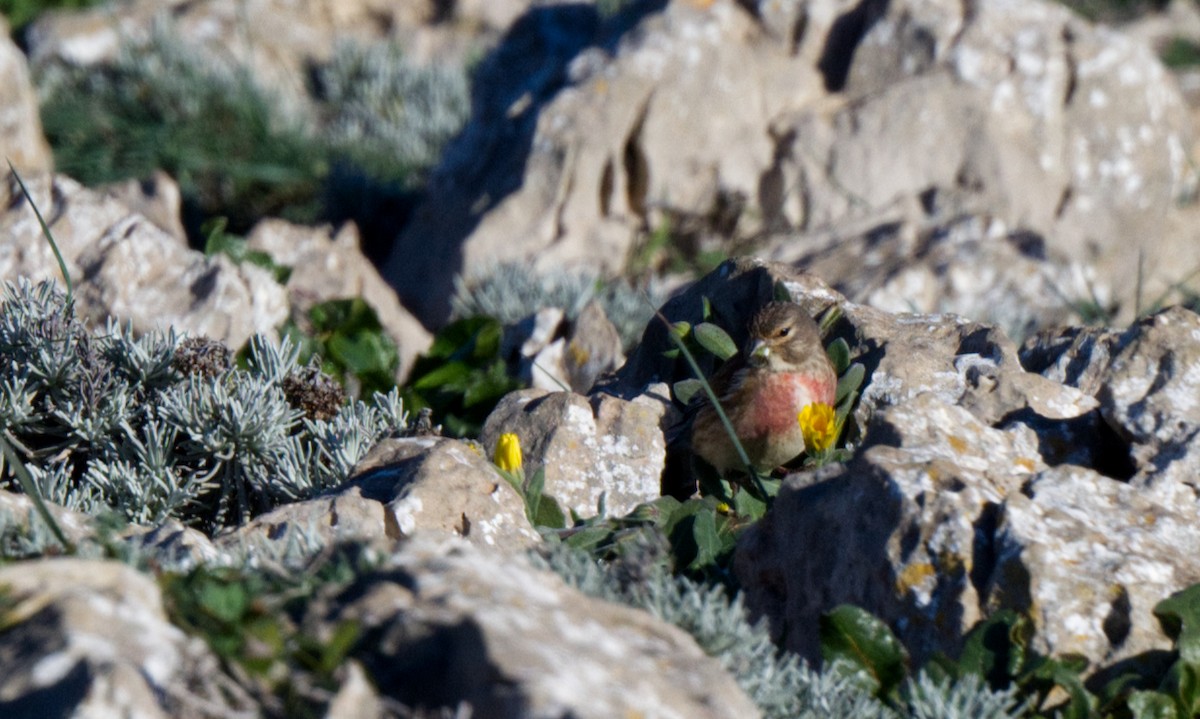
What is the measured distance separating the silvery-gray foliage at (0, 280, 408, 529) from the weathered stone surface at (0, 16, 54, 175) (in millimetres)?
3532

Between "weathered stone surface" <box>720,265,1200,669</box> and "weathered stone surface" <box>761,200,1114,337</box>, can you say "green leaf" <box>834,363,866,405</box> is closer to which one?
"weathered stone surface" <box>720,265,1200,669</box>

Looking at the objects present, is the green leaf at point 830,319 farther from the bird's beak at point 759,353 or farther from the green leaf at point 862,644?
the green leaf at point 862,644

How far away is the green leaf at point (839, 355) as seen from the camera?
4.32 metres

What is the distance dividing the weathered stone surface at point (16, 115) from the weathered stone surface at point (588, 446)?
4.35 m

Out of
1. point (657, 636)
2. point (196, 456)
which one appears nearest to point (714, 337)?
point (196, 456)

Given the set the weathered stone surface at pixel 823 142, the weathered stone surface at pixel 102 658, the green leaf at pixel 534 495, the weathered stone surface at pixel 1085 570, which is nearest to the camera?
the weathered stone surface at pixel 102 658

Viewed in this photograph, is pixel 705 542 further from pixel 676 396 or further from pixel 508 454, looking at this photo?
pixel 676 396

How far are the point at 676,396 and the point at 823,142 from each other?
11.0ft

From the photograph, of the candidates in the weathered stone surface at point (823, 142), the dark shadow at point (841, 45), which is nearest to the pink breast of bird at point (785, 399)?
the weathered stone surface at point (823, 142)

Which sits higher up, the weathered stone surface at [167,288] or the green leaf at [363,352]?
the weathered stone surface at [167,288]

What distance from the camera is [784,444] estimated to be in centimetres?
424

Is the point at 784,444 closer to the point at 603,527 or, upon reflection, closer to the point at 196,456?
the point at 603,527

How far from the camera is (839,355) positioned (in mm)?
4340

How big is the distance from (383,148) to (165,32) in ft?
5.44
